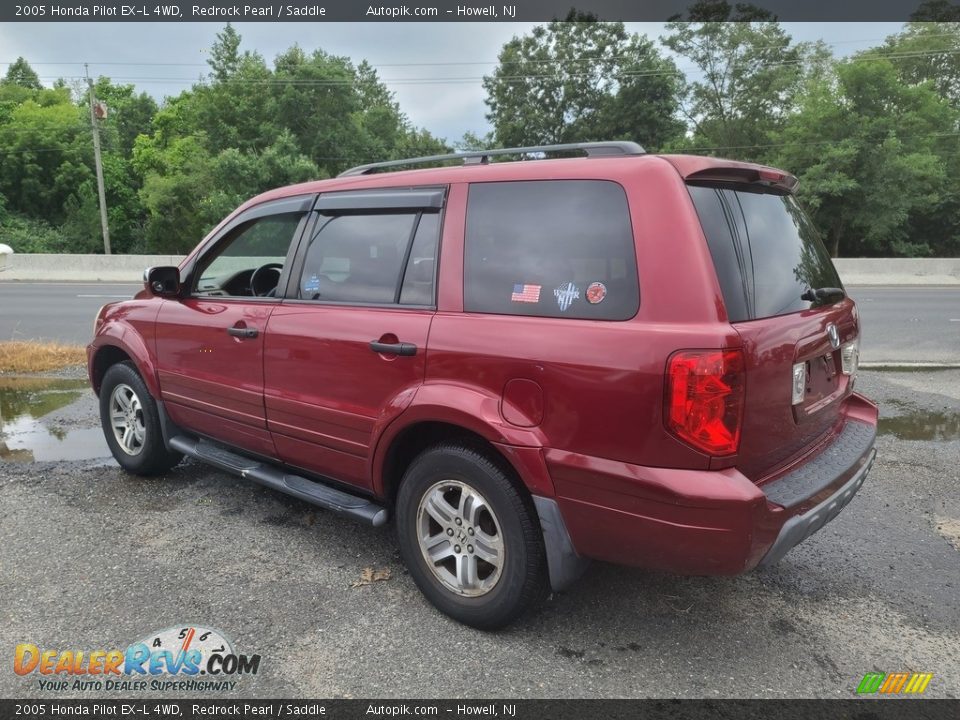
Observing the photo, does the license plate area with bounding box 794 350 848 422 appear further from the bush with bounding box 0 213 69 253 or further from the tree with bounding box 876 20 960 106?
the tree with bounding box 876 20 960 106

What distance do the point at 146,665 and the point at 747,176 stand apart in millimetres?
3092

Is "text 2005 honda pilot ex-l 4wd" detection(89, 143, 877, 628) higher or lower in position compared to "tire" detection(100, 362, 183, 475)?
higher

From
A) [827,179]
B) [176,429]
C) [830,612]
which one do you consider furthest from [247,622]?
[827,179]

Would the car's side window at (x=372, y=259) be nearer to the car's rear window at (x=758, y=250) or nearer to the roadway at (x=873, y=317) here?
the car's rear window at (x=758, y=250)

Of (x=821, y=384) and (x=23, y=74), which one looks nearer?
(x=821, y=384)

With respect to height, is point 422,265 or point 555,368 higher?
point 422,265

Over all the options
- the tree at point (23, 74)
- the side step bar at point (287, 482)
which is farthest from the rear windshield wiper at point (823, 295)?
the tree at point (23, 74)

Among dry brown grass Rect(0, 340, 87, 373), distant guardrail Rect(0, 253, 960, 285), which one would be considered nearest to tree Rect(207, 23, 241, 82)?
distant guardrail Rect(0, 253, 960, 285)

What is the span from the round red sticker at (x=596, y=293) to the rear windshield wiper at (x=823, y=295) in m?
0.95

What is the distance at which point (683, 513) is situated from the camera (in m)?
2.23

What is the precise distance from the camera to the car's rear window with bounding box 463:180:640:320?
95.4 inches

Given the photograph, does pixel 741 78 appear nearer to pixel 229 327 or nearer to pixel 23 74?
pixel 229 327

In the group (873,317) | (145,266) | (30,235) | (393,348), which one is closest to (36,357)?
(393,348)

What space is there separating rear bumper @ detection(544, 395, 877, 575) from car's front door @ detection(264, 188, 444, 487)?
87cm
